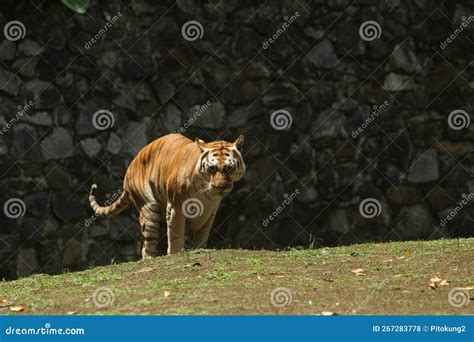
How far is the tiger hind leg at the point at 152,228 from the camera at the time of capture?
8.65m

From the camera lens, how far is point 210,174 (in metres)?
7.83

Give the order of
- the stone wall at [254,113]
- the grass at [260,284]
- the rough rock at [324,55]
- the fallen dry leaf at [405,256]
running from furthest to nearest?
the rough rock at [324,55] → the stone wall at [254,113] → the fallen dry leaf at [405,256] → the grass at [260,284]

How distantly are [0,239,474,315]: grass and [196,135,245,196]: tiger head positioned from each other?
0.58 m

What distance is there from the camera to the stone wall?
1001 cm

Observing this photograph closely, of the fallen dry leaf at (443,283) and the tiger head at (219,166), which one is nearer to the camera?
the fallen dry leaf at (443,283)

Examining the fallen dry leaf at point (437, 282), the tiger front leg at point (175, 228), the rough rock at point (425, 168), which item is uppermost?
the rough rock at point (425, 168)

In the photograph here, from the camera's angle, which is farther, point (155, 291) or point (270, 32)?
point (270, 32)

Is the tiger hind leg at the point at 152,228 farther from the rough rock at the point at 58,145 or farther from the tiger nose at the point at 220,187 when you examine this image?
the rough rock at the point at 58,145

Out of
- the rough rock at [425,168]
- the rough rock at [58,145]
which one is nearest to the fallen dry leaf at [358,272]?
the rough rock at [425,168]

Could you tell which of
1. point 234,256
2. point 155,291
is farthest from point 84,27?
point 155,291

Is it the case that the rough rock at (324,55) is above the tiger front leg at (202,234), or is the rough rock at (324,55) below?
above

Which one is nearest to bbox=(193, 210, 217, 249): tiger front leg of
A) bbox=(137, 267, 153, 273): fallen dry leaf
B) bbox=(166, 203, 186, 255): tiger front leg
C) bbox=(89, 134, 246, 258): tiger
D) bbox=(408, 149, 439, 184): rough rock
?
bbox=(89, 134, 246, 258): tiger

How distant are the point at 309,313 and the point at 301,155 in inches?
197

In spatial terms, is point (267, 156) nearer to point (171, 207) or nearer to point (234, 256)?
point (171, 207)
